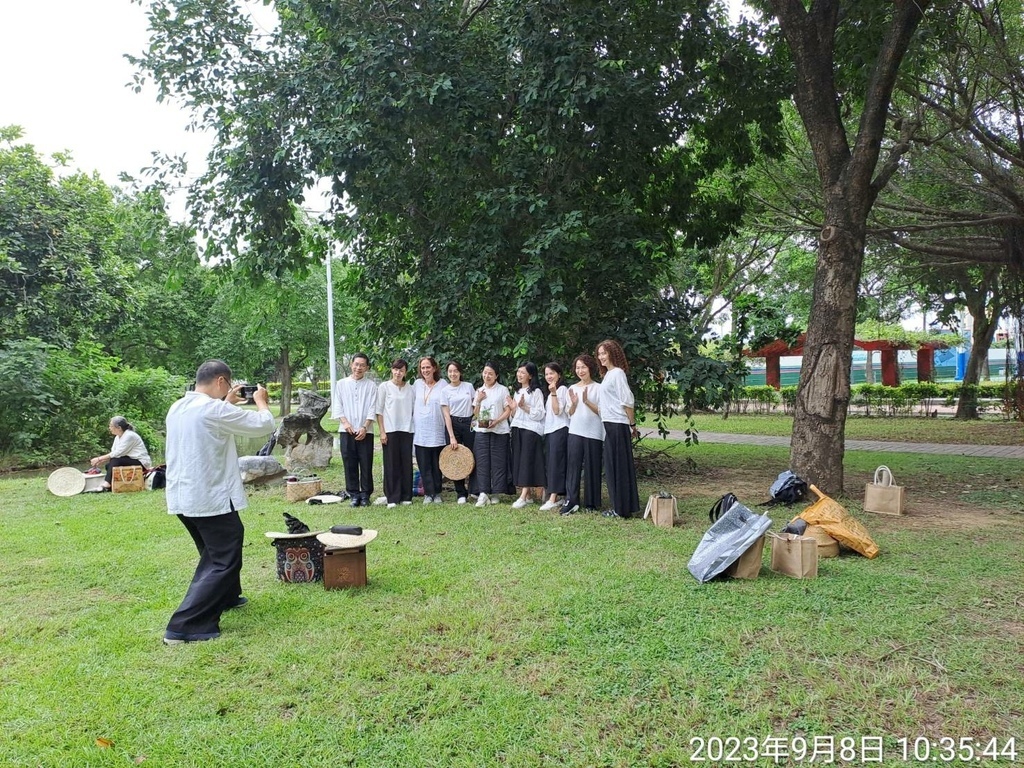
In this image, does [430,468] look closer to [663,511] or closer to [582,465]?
[582,465]

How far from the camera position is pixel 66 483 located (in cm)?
1031

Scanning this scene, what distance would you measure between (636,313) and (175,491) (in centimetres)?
663

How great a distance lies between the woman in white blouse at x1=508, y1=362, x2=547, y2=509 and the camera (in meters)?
8.45

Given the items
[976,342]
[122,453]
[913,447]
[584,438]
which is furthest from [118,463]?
[976,342]

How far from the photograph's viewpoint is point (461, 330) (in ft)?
32.2

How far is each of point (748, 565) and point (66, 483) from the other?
9590mm

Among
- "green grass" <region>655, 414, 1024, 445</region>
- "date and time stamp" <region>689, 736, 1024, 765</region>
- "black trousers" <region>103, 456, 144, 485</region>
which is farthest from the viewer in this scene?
"green grass" <region>655, 414, 1024, 445</region>

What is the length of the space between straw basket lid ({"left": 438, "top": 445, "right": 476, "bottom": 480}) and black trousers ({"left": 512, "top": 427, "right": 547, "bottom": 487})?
588 millimetres

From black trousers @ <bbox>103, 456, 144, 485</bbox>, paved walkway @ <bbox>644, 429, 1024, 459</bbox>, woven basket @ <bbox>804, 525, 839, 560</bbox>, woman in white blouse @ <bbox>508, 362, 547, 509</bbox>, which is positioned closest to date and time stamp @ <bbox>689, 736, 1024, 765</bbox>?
woven basket @ <bbox>804, 525, 839, 560</bbox>

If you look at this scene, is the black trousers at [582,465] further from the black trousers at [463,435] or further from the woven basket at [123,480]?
the woven basket at [123,480]

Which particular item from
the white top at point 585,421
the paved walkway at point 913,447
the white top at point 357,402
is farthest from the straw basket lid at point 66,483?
the paved walkway at point 913,447

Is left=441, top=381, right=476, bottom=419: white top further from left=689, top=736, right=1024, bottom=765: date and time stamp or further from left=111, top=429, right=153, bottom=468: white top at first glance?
left=689, top=736, right=1024, bottom=765: date and time stamp

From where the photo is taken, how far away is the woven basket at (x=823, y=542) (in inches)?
225

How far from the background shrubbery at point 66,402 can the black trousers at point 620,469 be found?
1300 centimetres
